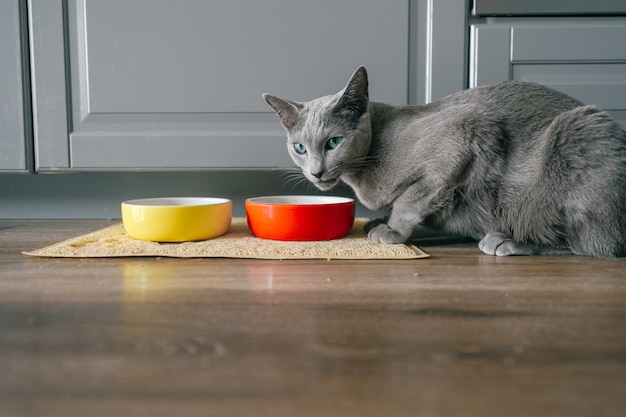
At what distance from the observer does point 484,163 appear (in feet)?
3.22

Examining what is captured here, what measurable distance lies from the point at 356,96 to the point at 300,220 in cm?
29

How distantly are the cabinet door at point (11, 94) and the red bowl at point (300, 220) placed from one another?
0.68 metres

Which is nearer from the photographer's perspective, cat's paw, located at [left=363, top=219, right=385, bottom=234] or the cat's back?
the cat's back

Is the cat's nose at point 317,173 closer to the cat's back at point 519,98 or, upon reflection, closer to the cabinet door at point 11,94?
the cat's back at point 519,98

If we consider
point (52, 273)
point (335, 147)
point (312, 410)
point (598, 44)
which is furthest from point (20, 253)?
point (598, 44)

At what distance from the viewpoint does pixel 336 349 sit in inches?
19.2

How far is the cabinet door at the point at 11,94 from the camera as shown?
4.00 feet

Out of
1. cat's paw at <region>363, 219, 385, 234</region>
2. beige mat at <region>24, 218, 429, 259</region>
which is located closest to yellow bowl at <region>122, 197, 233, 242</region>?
beige mat at <region>24, 218, 429, 259</region>

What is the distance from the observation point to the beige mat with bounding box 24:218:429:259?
907mm

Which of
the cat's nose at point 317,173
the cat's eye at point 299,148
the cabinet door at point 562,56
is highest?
the cabinet door at point 562,56

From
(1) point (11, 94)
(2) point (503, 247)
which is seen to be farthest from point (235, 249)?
(1) point (11, 94)

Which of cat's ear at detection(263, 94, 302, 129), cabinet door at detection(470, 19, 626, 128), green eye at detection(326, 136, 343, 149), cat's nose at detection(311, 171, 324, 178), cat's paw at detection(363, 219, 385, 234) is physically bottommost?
cat's paw at detection(363, 219, 385, 234)

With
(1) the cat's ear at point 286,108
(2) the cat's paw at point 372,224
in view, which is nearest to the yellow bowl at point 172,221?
(1) the cat's ear at point 286,108

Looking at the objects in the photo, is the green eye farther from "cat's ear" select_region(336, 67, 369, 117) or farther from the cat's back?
the cat's back
